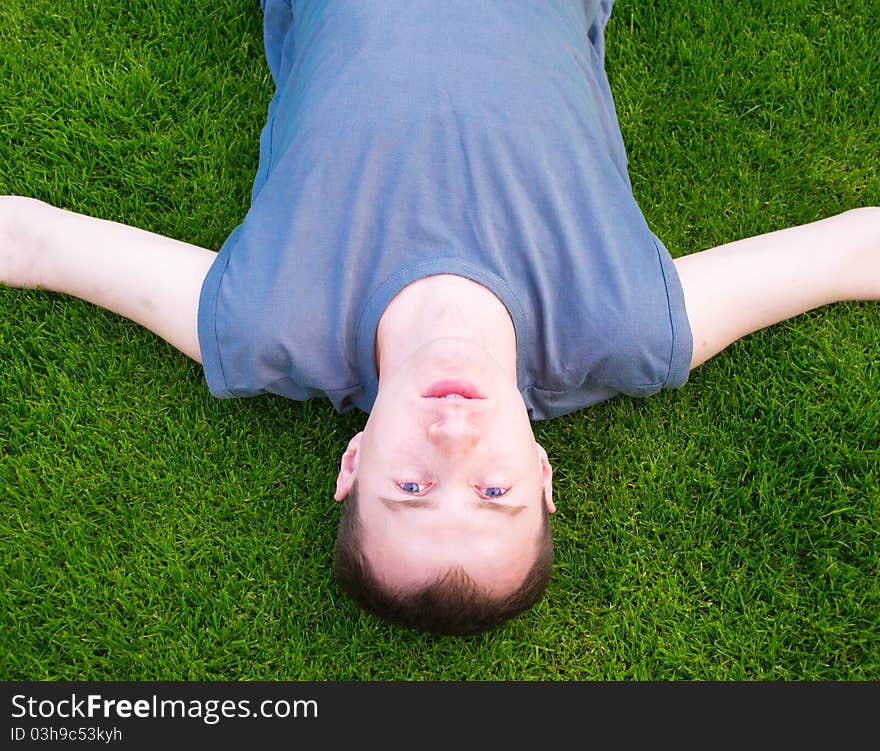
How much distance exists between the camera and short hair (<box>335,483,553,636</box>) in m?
1.77

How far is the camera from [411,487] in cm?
168

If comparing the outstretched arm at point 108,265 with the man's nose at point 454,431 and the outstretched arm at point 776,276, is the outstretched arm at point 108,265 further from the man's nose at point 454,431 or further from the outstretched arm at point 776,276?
the outstretched arm at point 776,276

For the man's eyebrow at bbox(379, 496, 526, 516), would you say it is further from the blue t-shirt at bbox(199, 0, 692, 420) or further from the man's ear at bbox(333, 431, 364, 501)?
the blue t-shirt at bbox(199, 0, 692, 420)

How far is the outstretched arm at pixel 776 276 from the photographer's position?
2156 mm

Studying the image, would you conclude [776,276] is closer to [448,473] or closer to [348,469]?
[448,473]

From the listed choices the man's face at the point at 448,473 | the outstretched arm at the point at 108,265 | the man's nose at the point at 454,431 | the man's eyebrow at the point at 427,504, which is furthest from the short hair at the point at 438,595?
the outstretched arm at the point at 108,265

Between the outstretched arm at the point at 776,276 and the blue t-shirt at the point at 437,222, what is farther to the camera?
the outstretched arm at the point at 776,276

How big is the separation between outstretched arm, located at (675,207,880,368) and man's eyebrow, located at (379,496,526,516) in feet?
2.62

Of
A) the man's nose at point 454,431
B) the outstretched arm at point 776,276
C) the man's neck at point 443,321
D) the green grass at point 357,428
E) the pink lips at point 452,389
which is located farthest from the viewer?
the green grass at point 357,428

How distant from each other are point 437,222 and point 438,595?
91 cm

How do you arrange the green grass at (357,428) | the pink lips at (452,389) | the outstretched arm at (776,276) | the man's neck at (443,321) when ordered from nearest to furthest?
the pink lips at (452,389) → the man's neck at (443,321) → the outstretched arm at (776,276) → the green grass at (357,428)

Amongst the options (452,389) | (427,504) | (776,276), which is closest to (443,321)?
(452,389)

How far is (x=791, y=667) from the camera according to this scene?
230 cm

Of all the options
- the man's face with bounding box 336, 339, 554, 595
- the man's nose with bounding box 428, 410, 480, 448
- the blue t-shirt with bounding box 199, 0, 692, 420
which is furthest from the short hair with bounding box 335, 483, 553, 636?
the blue t-shirt with bounding box 199, 0, 692, 420
